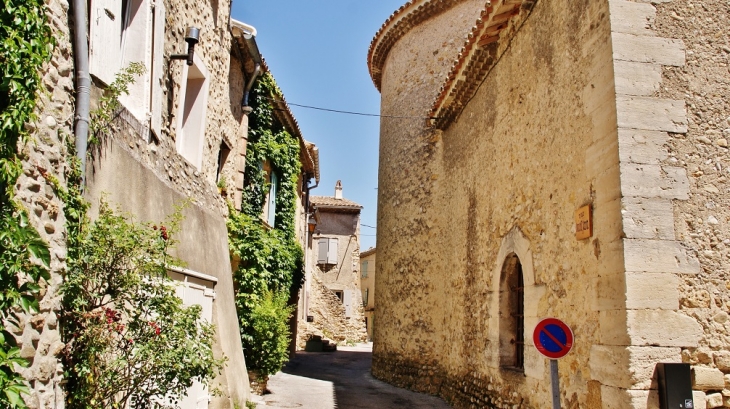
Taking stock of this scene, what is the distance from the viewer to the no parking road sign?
4531 millimetres

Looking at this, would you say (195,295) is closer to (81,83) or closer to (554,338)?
(81,83)

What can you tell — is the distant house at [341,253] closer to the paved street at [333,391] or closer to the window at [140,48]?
the paved street at [333,391]

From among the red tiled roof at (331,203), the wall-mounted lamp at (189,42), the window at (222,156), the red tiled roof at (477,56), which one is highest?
the red tiled roof at (331,203)

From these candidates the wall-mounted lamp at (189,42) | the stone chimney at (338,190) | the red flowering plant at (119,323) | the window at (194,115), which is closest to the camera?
the red flowering plant at (119,323)

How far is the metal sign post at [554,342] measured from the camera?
4465mm

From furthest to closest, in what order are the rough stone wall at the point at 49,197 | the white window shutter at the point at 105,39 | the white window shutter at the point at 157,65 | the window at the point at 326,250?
the window at the point at 326,250
the white window shutter at the point at 157,65
the white window shutter at the point at 105,39
the rough stone wall at the point at 49,197

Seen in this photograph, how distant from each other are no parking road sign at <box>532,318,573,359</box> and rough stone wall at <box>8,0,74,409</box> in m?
3.56

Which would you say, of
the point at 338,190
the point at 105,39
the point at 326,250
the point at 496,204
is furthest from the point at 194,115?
the point at 338,190

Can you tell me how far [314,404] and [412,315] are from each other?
139 inches

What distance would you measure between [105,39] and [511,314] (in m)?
5.85

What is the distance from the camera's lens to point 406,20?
46.6ft

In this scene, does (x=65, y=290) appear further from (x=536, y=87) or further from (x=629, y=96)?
(x=536, y=87)

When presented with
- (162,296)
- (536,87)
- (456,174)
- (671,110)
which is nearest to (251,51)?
(456,174)

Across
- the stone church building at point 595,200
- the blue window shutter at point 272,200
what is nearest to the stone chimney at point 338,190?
the blue window shutter at point 272,200
